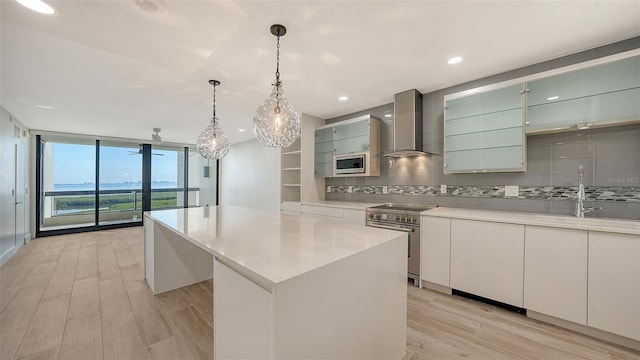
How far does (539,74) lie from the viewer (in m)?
2.28

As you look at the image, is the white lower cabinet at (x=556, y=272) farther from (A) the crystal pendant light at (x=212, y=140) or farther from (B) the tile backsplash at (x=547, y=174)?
(A) the crystal pendant light at (x=212, y=140)

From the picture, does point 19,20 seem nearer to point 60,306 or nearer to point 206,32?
point 206,32

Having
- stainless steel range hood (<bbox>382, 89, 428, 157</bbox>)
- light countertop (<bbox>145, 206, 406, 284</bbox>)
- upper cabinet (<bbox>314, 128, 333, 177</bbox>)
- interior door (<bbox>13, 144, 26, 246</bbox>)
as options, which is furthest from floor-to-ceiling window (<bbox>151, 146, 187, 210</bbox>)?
stainless steel range hood (<bbox>382, 89, 428, 157</bbox>)

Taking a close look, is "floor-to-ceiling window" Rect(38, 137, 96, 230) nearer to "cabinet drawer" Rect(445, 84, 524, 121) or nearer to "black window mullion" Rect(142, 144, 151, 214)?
"black window mullion" Rect(142, 144, 151, 214)

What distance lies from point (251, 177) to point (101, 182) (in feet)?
11.9

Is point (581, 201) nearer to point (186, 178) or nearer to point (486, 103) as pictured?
point (486, 103)

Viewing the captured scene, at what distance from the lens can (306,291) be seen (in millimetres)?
960

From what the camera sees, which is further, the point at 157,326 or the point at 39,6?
the point at 157,326

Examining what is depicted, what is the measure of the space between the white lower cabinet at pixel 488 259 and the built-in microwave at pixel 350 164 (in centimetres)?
153

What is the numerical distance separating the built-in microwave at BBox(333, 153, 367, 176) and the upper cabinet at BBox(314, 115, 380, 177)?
6cm

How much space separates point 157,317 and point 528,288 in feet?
10.8

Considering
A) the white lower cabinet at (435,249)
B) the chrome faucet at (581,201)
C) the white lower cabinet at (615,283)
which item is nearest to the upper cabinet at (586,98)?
the chrome faucet at (581,201)

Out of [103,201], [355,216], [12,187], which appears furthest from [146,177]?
[355,216]

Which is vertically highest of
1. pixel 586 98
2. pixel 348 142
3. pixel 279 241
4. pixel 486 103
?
pixel 486 103
